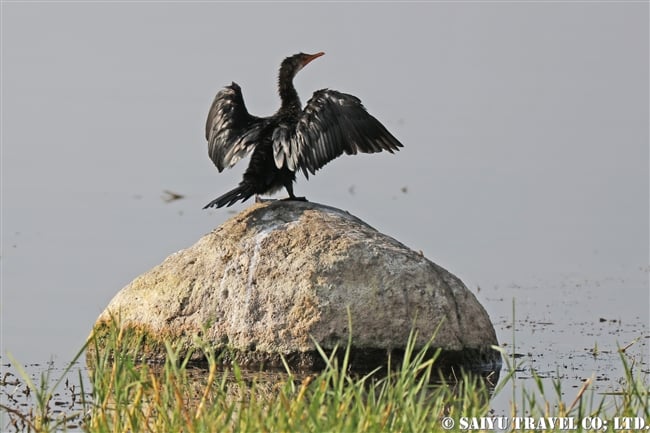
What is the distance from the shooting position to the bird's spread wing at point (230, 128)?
934cm

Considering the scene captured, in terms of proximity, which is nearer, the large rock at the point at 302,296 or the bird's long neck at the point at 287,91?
the large rock at the point at 302,296

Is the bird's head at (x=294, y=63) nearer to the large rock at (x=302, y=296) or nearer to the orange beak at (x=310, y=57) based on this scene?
the orange beak at (x=310, y=57)

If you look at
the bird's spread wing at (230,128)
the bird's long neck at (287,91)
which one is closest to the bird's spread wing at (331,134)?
the bird's spread wing at (230,128)

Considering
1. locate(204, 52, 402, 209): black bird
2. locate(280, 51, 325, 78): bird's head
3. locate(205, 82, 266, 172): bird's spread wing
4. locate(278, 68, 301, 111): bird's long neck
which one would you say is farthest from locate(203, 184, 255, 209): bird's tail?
locate(280, 51, 325, 78): bird's head

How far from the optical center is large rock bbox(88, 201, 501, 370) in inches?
336

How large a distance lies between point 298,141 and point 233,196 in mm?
669

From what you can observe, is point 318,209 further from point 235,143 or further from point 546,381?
point 546,381

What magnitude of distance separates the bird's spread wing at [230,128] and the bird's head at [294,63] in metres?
0.56

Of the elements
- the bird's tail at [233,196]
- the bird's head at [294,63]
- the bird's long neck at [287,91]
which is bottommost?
the bird's tail at [233,196]

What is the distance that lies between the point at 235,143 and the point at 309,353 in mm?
1891

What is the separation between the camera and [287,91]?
399 inches

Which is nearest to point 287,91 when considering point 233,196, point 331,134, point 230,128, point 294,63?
point 294,63

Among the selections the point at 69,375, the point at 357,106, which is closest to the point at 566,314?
the point at 357,106

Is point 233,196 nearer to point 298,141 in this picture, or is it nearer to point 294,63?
point 298,141
